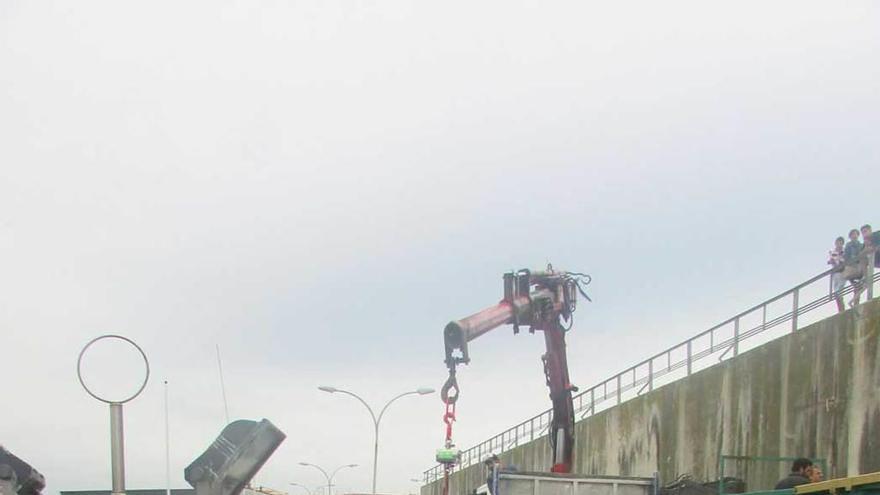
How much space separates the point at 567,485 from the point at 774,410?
5257 millimetres

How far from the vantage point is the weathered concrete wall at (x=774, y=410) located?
52.2ft

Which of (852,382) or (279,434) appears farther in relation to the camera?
(852,382)

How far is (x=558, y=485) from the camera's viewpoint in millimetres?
14984

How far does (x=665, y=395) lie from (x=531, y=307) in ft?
24.7

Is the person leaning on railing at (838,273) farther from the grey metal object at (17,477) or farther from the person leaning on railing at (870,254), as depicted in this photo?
the grey metal object at (17,477)

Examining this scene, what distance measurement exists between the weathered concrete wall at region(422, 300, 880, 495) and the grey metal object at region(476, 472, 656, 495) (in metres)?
3.02

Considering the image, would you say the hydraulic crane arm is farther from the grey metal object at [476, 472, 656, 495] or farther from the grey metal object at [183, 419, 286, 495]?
the grey metal object at [183, 419, 286, 495]

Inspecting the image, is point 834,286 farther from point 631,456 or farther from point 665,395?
point 631,456

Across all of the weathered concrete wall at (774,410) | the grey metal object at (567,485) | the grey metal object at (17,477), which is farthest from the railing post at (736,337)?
the grey metal object at (17,477)

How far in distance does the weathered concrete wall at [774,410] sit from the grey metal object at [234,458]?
1164cm

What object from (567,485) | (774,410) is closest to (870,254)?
(774,410)

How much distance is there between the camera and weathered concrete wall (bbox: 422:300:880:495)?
15.9 m

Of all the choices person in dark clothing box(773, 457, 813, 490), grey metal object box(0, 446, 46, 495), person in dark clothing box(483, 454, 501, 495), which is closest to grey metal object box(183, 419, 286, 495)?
grey metal object box(0, 446, 46, 495)

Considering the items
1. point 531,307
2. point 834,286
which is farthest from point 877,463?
point 531,307
